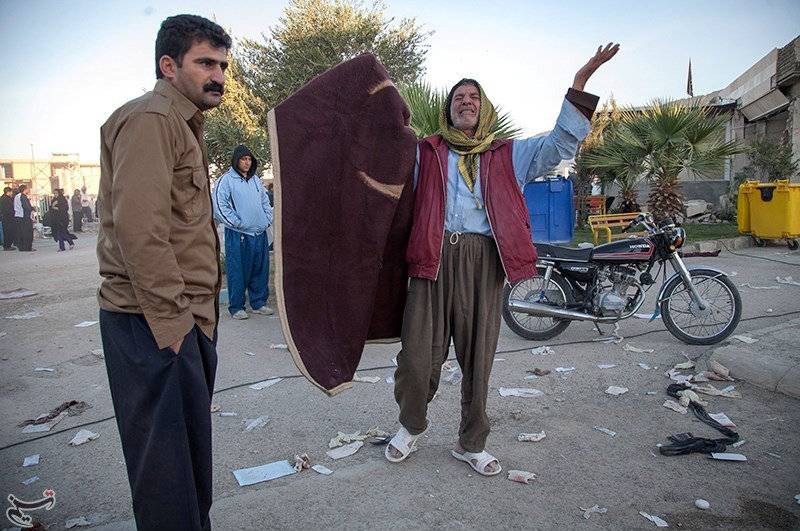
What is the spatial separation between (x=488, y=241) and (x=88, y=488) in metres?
2.51

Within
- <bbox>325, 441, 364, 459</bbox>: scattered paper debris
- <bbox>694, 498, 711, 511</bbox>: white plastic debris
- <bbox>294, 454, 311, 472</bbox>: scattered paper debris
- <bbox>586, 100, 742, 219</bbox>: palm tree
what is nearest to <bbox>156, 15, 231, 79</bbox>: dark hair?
<bbox>294, 454, 311, 472</bbox>: scattered paper debris

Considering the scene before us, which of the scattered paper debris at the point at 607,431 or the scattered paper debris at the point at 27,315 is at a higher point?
the scattered paper debris at the point at 27,315

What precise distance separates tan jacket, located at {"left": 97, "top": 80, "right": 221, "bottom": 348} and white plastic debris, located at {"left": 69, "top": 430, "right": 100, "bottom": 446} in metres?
2.03

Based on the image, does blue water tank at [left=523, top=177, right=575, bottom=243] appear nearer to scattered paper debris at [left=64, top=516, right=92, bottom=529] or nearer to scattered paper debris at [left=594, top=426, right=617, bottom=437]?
scattered paper debris at [left=594, top=426, right=617, bottom=437]

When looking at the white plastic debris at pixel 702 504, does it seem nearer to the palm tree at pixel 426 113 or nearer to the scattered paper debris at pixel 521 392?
the scattered paper debris at pixel 521 392

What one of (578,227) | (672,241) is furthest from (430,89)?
(578,227)

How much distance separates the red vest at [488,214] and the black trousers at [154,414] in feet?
4.41

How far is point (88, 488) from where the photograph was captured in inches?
121

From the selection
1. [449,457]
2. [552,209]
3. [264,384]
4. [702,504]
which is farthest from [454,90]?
[552,209]

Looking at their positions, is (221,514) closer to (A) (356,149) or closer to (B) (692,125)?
(A) (356,149)

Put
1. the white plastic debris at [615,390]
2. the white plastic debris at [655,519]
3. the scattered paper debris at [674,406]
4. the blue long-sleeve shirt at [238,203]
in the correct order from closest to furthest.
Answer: the white plastic debris at [655,519]
the scattered paper debris at [674,406]
the white plastic debris at [615,390]
the blue long-sleeve shirt at [238,203]

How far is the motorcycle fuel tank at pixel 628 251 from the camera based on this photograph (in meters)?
5.64

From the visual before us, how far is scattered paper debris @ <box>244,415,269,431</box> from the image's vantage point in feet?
12.6

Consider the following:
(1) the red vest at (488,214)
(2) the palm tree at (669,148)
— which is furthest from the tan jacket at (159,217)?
(2) the palm tree at (669,148)
